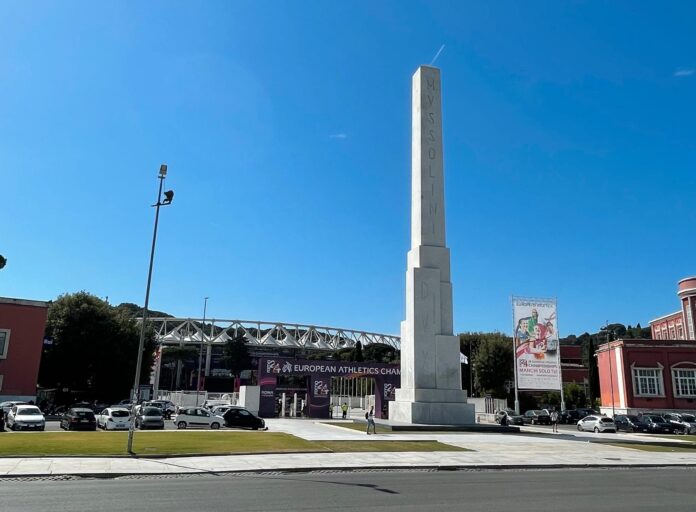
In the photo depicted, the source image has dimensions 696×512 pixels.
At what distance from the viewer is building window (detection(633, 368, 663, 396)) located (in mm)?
60375

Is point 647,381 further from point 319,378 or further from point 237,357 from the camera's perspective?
point 237,357

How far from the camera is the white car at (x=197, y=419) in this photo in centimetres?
3716

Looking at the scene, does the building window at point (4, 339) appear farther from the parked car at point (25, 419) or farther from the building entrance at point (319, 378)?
the building entrance at point (319, 378)

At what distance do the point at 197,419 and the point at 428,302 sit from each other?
57.4 ft

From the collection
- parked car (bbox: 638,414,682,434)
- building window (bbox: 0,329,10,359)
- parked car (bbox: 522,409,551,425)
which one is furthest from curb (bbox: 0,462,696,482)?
building window (bbox: 0,329,10,359)

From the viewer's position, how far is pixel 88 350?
61.0m

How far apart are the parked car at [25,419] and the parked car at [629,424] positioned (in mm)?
41757

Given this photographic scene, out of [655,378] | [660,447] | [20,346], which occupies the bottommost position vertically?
[660,447]

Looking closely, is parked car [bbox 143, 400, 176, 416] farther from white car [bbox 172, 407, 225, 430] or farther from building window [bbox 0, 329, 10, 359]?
building window [bbox 0, 329, 10, 359]

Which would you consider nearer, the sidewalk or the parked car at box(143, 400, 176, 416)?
the sidewalk

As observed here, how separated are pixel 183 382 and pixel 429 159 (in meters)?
147

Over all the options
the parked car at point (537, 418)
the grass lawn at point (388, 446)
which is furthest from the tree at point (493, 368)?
the grass lawn at point (388, 446)

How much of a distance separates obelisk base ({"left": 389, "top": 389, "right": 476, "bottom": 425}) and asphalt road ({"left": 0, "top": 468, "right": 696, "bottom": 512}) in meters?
17.4

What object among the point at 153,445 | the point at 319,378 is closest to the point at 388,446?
the point at 153,445
